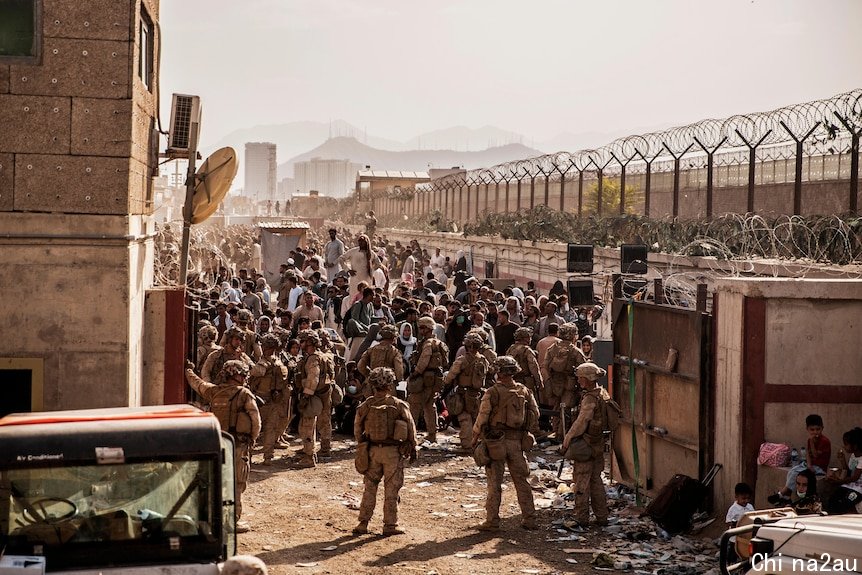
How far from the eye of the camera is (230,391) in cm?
973

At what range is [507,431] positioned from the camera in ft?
33.5

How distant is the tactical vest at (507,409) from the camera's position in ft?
33.2

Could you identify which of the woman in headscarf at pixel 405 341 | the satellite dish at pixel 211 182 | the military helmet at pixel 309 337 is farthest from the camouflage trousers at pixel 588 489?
the woman in headscarf at pixel 405 341

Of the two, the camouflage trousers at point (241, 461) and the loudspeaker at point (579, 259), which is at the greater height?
the loudspeaker at point (579, 259)

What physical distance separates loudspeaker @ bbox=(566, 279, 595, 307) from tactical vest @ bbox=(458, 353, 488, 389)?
5.06m

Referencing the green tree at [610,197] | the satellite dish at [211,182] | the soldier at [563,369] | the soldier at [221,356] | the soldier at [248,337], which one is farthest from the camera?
the green tree at [610,197]

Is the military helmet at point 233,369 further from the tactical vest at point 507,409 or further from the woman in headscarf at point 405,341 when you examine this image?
the woman in headscarf at point 405,341

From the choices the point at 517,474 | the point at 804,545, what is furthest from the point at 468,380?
the point at 804,545

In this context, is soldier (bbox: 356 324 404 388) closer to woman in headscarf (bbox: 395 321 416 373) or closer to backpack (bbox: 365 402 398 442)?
woman in headscarf (bbox: 395 321 416 373)

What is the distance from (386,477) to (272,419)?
2988 millimetres

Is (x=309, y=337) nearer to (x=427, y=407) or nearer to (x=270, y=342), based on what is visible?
(x=270, y=342)

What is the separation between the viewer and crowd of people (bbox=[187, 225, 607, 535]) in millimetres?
9773

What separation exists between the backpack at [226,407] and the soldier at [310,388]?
2.78 m

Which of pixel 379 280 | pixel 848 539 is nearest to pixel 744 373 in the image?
pixel 848 539
